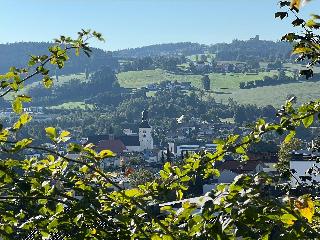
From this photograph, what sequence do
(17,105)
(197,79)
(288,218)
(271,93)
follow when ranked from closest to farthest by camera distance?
(288,218), (17,105), (271,93), (197,79)

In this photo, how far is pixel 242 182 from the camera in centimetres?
205

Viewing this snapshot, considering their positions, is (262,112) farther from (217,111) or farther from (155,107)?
(155,107)

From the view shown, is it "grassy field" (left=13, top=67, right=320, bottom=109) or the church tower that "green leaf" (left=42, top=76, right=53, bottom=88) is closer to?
the church tower

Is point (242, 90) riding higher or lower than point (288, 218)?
lower

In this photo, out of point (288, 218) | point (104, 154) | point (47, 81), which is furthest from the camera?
point (47, 81)

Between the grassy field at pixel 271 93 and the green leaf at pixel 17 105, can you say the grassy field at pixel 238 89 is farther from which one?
the green leaf at pixel 17 105

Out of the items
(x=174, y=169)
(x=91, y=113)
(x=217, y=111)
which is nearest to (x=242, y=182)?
(x=174, y=169)

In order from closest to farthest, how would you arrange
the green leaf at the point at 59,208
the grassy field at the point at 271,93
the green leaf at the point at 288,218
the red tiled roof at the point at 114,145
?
the green leaf at the point at 288,218 < the green leaf at the point at 59,208 < the red tiled roof at the point at 114,145 < the grassy field at the point at 271,93

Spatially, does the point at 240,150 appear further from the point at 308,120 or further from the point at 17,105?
the point at 17,105

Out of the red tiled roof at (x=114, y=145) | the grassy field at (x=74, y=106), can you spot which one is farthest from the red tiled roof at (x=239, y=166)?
the grassy field at (x=74, y=106)

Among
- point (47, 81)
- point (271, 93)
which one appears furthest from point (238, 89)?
point (47, 81)

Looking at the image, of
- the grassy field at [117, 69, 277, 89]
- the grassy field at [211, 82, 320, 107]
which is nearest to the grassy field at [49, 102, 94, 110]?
the grassy field at [117, 69, 277, 89]

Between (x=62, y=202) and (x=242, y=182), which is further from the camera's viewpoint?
(x=62, y=202)

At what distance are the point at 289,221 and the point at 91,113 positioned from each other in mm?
153945
